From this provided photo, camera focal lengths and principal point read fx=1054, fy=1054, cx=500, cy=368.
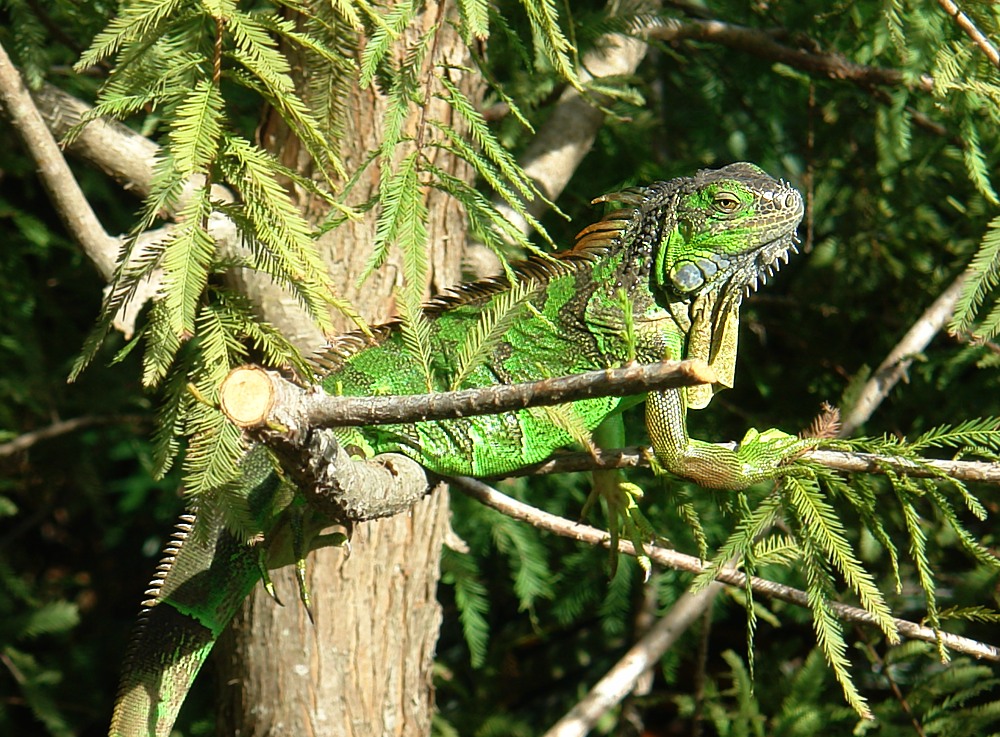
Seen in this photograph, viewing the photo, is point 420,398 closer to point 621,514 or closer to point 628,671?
point 621,514

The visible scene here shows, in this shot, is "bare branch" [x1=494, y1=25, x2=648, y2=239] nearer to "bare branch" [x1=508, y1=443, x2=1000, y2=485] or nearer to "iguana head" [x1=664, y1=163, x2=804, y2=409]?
"iguana head" [x1=664, y1=163, x2=804, y2=409]

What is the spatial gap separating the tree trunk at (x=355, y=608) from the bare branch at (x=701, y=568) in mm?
422

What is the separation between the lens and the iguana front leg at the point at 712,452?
2334mm

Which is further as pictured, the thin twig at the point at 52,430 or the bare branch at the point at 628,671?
the thin twig at the point at 52,430

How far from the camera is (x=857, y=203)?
13.1 feet

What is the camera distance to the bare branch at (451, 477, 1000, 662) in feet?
7.85

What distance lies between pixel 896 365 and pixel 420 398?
7.01 feet

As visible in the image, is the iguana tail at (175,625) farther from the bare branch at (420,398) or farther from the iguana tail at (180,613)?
the bare branch at (420,398)

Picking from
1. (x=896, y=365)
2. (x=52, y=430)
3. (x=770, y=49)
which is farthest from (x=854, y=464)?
(x=52, y=430)

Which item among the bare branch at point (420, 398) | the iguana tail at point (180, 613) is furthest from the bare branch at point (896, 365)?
the bare branch at point (420, 398)

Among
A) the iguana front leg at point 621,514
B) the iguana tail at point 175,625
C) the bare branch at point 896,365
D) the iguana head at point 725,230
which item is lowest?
the iguana tail at point 175,625

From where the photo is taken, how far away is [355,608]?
284 centimetres

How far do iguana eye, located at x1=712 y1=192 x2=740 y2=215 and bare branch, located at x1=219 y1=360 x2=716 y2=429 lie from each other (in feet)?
4.38

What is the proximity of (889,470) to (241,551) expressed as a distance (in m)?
1.41
